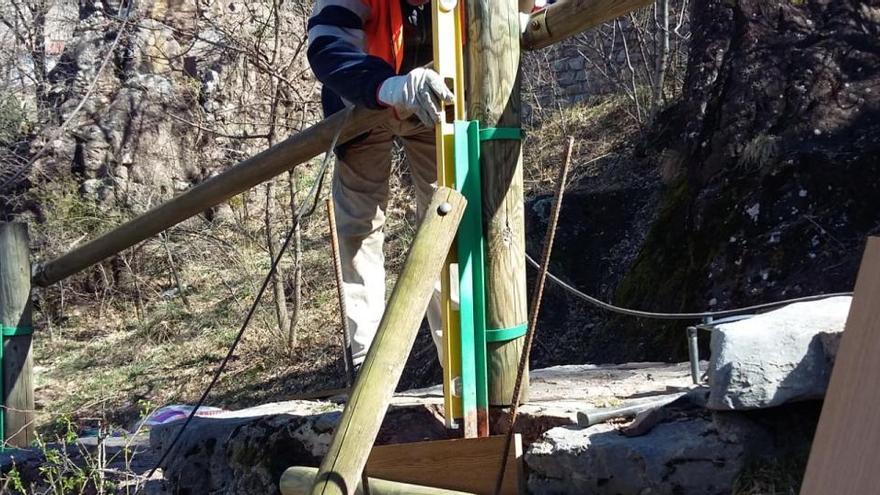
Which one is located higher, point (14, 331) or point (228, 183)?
point (228, 183)

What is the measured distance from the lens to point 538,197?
311 inches

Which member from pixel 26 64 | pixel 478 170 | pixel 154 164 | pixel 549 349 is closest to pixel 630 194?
pixel 549 349

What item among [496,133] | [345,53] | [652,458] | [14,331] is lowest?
[652,458]

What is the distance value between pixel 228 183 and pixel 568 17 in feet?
6.25

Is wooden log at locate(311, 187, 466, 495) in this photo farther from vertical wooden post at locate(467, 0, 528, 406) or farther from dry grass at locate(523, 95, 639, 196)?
dry grass at locate(523, 95, 639, 196)

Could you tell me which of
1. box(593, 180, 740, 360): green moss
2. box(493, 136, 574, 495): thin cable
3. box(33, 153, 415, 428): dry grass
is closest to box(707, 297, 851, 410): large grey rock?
box(493, 136, 574, 495): thin cable

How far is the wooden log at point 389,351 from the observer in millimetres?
2361

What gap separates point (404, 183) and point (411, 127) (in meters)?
6.65

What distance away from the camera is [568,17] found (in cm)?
304

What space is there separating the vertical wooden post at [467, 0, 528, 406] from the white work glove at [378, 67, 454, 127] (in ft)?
0.56

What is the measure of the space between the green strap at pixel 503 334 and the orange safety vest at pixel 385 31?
103 centimetres

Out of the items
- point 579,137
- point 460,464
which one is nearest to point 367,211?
point 460,464

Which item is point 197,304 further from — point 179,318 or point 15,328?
point 15,328

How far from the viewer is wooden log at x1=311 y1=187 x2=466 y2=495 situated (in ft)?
7.75
